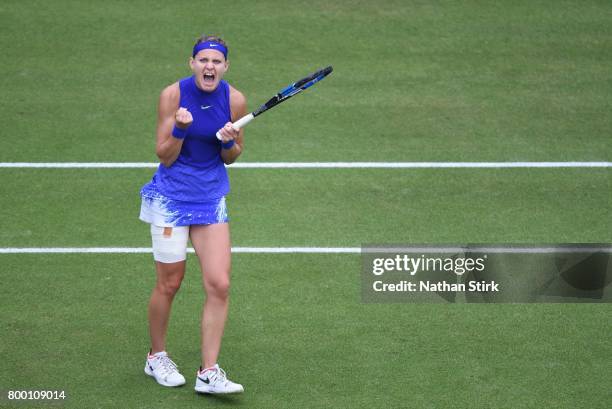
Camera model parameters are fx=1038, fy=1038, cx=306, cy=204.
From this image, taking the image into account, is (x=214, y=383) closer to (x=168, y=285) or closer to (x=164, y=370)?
(x=164, y=370)

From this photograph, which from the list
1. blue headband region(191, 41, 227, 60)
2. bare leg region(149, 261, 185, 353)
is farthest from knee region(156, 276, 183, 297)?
blue headband region(191, 41, 227, 60)

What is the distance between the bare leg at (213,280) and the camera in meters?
7.38

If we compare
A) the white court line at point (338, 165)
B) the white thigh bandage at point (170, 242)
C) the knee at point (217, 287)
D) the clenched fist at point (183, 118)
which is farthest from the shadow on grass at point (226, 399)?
the white court line at point (338, 165)

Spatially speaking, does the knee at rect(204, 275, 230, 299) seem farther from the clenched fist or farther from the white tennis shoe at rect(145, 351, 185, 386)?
the clenched fist

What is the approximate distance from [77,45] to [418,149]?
16.0ft

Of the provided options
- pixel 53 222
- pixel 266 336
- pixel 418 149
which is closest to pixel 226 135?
pixel 266 336

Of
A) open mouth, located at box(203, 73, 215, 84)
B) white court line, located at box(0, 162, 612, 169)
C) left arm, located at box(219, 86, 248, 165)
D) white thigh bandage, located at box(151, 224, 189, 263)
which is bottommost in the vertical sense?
white thigh bandage, located at box(151, 224, 189, 263)

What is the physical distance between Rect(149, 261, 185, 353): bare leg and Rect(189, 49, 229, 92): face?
130 centimetres

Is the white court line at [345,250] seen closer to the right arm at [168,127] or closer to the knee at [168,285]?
the knee at [168,285]

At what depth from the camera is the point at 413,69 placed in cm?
1307

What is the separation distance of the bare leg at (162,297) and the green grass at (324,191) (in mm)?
369

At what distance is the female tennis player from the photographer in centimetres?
726

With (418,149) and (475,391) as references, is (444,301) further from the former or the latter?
(418,149)

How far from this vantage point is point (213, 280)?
7.36 metres
